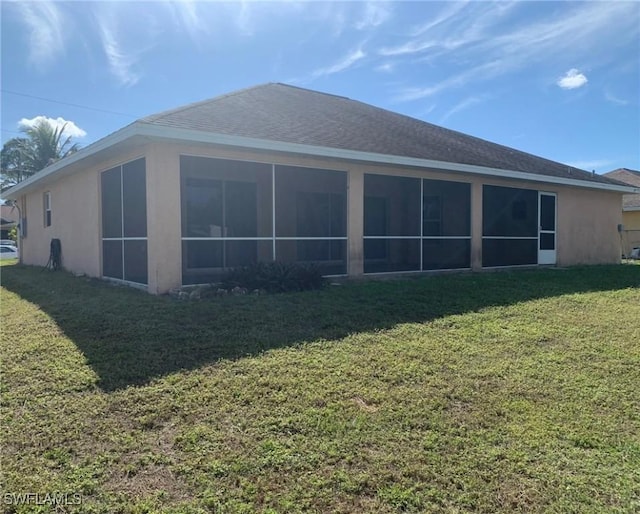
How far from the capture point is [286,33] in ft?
37.6

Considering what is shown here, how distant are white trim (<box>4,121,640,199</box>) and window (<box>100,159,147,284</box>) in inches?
31.7

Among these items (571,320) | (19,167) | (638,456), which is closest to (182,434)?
(638,456)

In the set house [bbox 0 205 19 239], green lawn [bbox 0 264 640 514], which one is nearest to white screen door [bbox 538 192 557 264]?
green lawn [bbox 0 264 640 514]

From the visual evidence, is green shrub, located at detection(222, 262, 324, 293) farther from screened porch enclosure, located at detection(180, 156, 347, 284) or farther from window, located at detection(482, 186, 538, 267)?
window, located at detection(482, 186, 538, 267)

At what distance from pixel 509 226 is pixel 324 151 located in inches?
282

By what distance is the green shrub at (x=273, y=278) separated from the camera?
8.21m

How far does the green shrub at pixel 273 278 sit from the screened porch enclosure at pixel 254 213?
203 cm

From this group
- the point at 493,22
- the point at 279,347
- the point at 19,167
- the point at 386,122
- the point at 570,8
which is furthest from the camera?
the point at 19,167

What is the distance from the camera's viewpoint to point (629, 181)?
25.0 m

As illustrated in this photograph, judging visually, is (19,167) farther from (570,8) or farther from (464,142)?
(570,8)

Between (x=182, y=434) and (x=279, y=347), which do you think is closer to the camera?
(x=182, y=434)

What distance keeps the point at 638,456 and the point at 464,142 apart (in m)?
13.4

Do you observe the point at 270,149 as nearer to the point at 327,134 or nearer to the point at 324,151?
the point at 324,151

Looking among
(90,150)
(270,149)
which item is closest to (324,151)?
(270,149)
